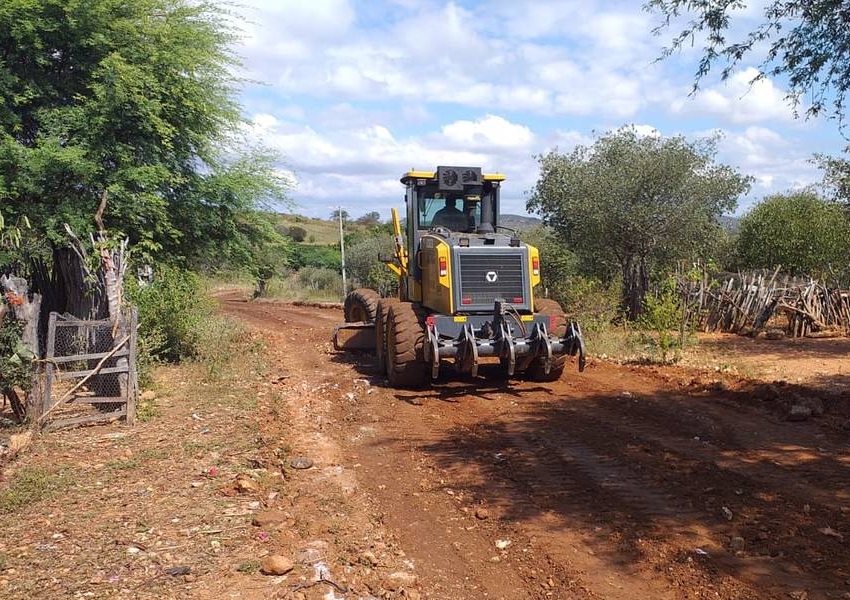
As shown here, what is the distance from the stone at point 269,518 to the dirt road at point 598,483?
54cm

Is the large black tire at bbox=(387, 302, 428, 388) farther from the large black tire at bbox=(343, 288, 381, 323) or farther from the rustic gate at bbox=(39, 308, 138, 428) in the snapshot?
the rustic gate at bbox=(39, 308, 138, 428)

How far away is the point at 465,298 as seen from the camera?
9242 mm

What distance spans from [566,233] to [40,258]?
499 inches

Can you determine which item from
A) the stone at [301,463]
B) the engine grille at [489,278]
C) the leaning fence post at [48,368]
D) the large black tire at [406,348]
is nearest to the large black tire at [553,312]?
the engine grille at [489,278]

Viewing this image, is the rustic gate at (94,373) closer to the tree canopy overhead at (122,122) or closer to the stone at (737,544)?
the tree canopy overhead at (122,122)

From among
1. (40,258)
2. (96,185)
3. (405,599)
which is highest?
(96,185)

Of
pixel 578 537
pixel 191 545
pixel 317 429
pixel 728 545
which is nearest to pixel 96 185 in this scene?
pixel 317 429

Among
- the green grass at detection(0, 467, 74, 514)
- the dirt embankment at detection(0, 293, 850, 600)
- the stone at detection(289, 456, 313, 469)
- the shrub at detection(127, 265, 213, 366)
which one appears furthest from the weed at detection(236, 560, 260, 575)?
the shrub at detection(127, 265, 213, 366)

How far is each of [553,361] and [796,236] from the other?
18686 millimetres

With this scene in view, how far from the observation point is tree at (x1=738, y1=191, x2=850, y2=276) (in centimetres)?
2277

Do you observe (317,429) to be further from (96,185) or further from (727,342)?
(727,342)

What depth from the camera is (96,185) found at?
10.9 metres

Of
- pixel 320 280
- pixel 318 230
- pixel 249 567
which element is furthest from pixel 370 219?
pixel 249 567

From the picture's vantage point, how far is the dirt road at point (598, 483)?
13.4ft
